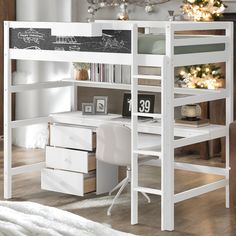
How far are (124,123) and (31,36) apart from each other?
0.92 metres

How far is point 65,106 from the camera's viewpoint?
8016 millimetres

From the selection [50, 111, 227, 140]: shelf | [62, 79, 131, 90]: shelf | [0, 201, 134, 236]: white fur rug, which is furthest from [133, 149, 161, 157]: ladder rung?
[0, 201, 134, 236]: white fur rug

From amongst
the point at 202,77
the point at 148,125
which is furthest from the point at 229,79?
the point at 202,77

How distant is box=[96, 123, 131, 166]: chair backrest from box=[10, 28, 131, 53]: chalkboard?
536 mm

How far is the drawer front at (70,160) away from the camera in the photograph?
5.84 meters

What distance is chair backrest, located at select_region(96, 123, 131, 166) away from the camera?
535 cm

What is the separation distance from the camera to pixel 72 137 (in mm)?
5949

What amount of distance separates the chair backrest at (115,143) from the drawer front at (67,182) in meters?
0.41

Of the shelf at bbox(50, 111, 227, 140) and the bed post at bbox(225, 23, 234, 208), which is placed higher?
the bed post at bbox(225, 23, 234, 208)

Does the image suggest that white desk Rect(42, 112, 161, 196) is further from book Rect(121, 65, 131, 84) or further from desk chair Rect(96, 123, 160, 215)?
book Rect(121, 65, 131, 84)

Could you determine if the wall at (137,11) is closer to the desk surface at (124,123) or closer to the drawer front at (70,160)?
the desk surface at (124,123)

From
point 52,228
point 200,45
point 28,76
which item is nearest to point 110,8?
point 28,76

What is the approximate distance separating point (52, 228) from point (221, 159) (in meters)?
4.46

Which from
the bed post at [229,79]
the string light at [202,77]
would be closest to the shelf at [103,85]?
the bed post at [229,79]
